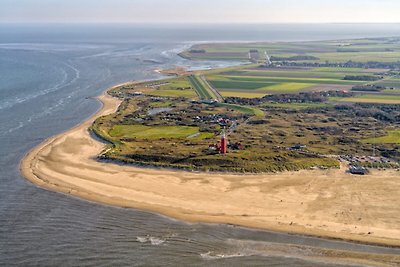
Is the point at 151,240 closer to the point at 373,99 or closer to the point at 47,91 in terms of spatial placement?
the point at 373,99

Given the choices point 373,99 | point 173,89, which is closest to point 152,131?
point 173,89

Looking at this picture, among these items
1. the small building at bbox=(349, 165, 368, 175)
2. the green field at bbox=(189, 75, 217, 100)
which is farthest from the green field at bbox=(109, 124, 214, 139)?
the green field at bbox=(189, 75, 217, 100)

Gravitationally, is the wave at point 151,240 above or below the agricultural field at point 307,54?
below

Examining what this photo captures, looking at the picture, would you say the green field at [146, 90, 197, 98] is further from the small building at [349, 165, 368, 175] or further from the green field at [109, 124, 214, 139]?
the small building at [349, 165, 368, 175]

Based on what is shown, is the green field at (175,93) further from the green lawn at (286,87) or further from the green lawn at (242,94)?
the green lawn at (286,87)

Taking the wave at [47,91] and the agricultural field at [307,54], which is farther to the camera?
the agricultural field at [307,54]

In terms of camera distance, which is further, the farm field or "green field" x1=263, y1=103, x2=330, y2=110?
the farm field

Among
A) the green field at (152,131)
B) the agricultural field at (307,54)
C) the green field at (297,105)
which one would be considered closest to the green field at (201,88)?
the green field at (297,105)

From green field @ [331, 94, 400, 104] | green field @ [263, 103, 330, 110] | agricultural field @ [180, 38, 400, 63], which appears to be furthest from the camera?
agricultural field @ [180, 38, 400, 63]
